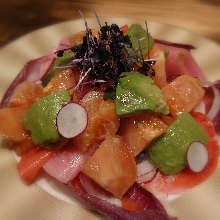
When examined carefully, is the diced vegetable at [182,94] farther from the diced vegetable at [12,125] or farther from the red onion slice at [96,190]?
the diced vegetable at [12,125]

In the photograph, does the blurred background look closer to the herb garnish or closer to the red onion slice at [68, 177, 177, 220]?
the herb garnish

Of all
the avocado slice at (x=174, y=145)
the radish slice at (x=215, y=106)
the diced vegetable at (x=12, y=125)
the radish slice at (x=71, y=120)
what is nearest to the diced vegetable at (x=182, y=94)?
the avocado slice at (x=174, y=145)

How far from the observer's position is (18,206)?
162cm

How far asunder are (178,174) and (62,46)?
4.88 feet

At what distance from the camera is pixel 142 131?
1770mm

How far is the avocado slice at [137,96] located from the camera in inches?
67.4

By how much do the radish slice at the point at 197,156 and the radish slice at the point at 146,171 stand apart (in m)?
0.26

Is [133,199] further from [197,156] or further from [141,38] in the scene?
[141,38]

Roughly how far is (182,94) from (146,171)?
2.02 feet

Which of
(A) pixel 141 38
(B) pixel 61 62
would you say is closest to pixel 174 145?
(A) pixel 141 38

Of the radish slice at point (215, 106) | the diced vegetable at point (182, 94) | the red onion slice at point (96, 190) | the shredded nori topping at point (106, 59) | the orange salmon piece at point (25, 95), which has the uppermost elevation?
the shredded nori topping at point (106, 59)

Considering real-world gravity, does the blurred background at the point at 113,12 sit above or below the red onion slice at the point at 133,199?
above

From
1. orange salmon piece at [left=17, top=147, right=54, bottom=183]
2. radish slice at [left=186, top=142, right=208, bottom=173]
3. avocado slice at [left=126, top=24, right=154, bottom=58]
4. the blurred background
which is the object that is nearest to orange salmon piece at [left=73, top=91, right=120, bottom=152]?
orange salmon piece at [left=17, top=147, right=54, bottom=183]

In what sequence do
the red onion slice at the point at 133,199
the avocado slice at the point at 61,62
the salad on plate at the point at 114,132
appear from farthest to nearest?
the avocado slice at the point at 61,62
the salad on plate at the point at 114,132
the red onion slice at the point at 133,199
